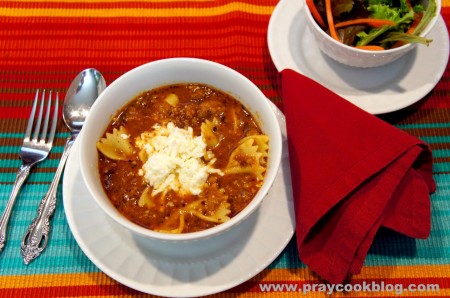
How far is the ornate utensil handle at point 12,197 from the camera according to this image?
2.11 metres

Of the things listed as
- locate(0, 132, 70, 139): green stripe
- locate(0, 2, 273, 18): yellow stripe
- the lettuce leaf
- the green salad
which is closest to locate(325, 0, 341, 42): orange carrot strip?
the green salad

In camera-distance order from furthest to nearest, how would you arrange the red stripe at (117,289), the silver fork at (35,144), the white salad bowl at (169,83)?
the silver fork at (35,144), the red stripe at (117,289), the white salad bowl at (169,83)

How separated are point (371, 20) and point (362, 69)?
0.92ft

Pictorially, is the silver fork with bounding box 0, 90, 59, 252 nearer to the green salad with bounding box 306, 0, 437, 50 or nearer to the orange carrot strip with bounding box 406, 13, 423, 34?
the green salad with bounding box 306, 0, 437, 50

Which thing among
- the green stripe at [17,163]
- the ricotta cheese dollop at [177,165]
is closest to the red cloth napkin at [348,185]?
the ricotta cheese dollop at [177,165]

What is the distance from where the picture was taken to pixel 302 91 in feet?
7.14

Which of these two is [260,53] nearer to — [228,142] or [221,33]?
[221,33]

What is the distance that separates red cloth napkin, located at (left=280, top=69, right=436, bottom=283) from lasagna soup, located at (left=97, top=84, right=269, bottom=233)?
232mm

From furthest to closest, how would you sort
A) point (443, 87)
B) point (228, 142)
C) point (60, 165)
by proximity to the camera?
point (443, 87) → point (60, 165) → point (228, 142)

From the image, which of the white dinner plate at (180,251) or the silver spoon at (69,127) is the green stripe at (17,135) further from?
the white dinner plate at (180,251)

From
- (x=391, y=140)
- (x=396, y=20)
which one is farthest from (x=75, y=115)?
(x=396, y=20)

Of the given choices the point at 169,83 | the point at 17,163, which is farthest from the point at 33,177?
the point at 169,83

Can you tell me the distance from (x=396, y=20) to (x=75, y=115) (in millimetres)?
1852

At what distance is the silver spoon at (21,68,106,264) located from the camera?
212 cm
